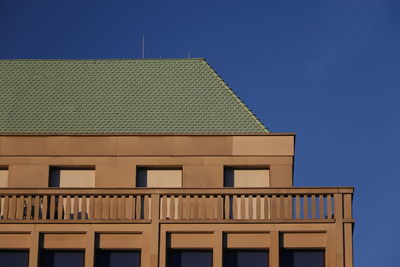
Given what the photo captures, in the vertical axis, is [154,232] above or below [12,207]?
below

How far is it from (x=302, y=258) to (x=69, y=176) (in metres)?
11.1

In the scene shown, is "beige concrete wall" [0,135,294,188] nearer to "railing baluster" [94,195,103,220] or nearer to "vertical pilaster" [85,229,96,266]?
"railing baluster" [94,195,103,220]

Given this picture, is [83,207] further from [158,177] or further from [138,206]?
[158,177]

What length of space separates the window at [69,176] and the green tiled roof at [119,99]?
6.49ft

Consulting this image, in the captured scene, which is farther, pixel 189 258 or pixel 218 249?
pixel 189 258

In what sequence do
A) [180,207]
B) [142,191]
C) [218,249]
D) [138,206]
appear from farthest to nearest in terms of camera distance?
[142,191], [138,206], [180,207], [218,249]

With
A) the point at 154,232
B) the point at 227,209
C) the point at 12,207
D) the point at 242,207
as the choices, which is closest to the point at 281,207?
the point at 242,207

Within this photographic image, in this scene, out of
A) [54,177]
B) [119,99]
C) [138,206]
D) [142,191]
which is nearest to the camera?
[138,206]

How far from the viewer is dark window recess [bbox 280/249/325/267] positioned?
2317 inches

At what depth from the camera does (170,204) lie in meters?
59.7

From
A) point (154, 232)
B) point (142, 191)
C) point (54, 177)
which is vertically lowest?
point (154, 232)

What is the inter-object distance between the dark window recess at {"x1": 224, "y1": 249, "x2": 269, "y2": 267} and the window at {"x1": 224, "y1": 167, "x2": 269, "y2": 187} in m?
5.41

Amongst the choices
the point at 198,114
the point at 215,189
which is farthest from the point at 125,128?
the point at 215,189

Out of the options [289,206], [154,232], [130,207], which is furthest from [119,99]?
[289,206]
